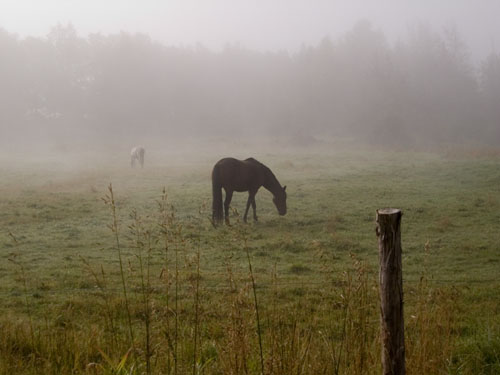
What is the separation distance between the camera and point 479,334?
557 centimetres

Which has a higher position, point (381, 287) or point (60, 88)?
point (60, 88)

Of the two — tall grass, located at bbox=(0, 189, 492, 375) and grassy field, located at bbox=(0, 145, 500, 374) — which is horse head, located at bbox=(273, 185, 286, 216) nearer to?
grassy field, located at bbox=(0, 145, 500, 374)

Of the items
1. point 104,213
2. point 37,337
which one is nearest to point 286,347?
point 37,337

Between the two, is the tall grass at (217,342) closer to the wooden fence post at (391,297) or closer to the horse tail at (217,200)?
the wooden fence post at (391,297)

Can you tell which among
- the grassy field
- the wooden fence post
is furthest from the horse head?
the wooden fence post

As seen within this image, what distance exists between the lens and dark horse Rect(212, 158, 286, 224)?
50.1ft

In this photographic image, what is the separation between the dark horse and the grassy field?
0.70 meters

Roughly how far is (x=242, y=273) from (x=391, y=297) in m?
6.25

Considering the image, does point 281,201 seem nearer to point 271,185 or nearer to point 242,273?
point 271,185

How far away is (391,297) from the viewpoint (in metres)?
3.46

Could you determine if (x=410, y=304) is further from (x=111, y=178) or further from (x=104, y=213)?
(x=111, y=178)

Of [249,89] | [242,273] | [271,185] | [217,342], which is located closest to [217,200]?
[271,185]

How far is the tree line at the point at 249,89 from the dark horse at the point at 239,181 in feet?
115

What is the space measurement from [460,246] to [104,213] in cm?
1145
